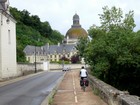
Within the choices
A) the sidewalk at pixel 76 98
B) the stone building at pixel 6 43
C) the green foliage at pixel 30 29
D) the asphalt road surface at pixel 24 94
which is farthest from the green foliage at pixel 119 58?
the green foliage at pixel 30 29

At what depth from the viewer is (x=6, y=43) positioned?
53938 mm

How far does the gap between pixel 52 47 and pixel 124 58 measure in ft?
483

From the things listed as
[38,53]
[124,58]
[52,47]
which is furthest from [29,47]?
[124,58]

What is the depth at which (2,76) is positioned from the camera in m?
49.6

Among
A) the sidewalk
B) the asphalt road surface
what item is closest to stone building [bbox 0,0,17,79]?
the asphalt road surface

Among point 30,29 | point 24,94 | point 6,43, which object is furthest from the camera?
point 30,29

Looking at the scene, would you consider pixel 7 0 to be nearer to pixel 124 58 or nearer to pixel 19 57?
pixel 124 58

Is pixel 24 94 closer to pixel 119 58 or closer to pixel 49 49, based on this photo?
pixel 119 58

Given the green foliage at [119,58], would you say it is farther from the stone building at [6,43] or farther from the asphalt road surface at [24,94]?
the stone building at [6,43]

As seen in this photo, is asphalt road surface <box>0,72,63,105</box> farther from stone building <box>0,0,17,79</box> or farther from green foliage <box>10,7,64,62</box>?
green foliage <box>10,7,64,62</box>

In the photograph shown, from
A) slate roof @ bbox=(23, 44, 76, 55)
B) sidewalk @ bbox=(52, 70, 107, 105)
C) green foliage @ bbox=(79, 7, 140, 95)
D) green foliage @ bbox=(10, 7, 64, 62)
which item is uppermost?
green foliage @ bbox=(10, 7, 64, 62)

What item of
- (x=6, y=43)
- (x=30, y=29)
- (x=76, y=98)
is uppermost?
(x=30, y=29)

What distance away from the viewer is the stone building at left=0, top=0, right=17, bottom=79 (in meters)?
51.0

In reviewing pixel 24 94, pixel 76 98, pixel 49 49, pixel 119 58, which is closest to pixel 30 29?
pixel 49 49
